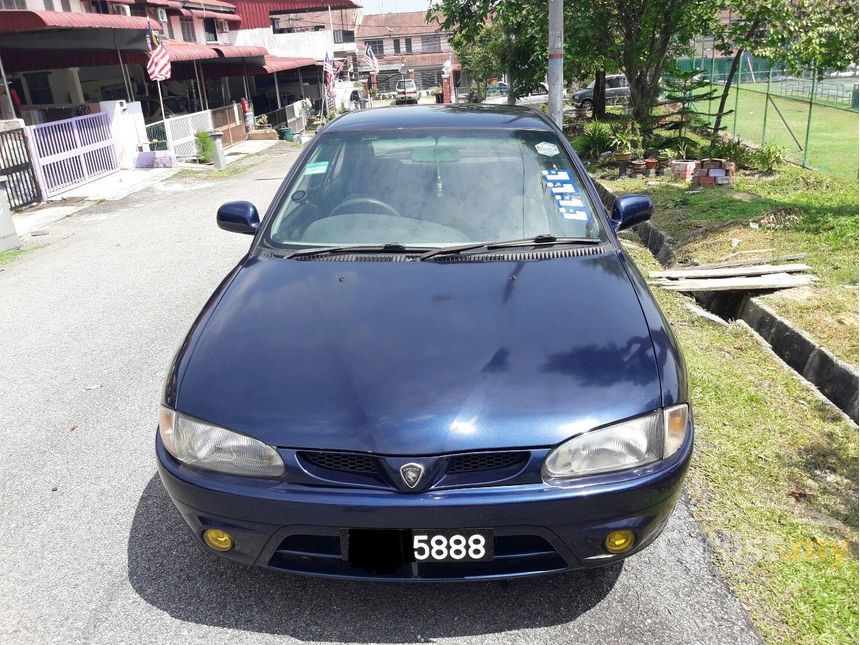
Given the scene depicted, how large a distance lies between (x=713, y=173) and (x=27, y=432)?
32.3 ft

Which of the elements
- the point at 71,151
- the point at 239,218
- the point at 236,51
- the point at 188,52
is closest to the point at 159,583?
the point at 239,218

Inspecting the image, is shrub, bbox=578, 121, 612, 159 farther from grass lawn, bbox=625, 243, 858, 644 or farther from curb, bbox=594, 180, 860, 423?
grass lawn, bbox=625, 243, 858, 644

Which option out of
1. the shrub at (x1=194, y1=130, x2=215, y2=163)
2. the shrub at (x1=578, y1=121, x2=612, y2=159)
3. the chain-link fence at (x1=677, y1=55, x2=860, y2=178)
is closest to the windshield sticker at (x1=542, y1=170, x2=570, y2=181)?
the chain-link fence at (x1=677, y1=55, x2=860, y2=178)

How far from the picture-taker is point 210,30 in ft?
111

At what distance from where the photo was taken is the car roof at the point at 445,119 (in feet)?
12.9

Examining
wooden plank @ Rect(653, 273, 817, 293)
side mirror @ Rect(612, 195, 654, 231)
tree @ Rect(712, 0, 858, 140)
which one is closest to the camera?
side mirror @ Rect(612, 195, 654, 231)

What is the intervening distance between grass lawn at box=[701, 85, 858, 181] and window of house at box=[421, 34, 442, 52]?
51636 millimetres

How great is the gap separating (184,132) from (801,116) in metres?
16.9

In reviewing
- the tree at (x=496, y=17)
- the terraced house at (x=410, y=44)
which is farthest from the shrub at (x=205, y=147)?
the terraced house at (x=410, y=44)

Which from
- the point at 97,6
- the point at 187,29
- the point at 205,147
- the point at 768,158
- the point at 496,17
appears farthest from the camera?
the point at 187,29

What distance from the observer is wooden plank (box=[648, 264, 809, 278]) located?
6.04m

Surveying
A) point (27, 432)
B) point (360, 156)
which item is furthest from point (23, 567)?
point (360, 156)

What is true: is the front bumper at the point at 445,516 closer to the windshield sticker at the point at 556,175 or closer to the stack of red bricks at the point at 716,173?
the windshield sticker at the point at 556,175

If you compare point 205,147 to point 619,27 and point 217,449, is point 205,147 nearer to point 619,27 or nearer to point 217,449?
point 619,27
